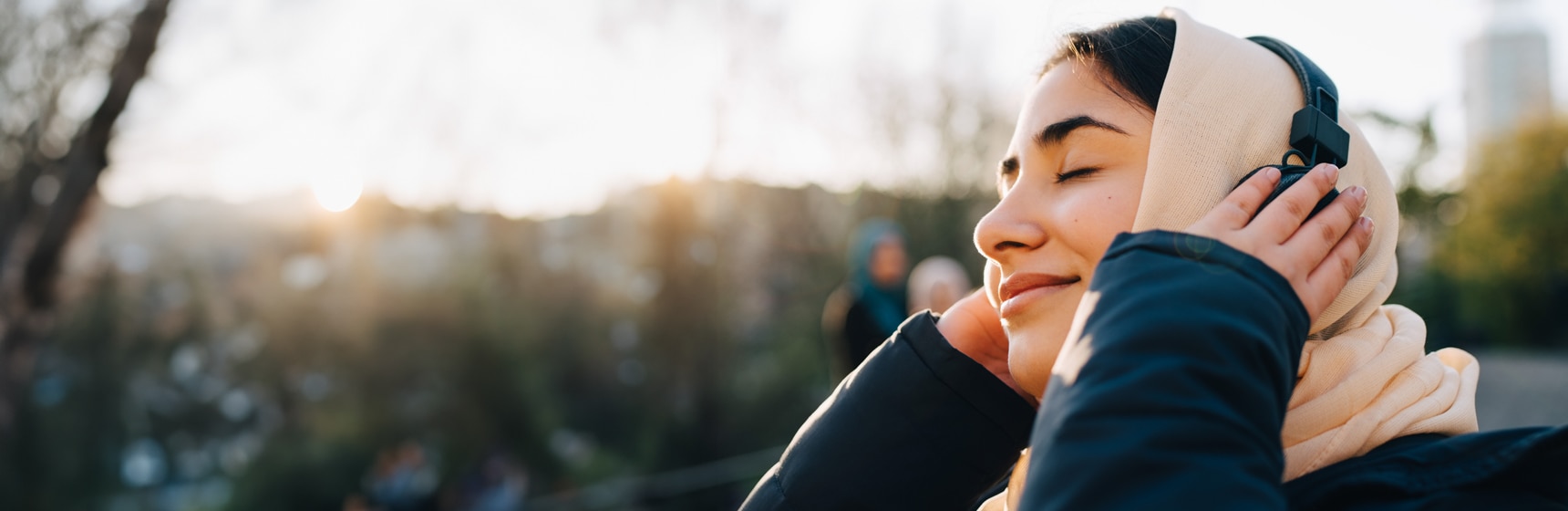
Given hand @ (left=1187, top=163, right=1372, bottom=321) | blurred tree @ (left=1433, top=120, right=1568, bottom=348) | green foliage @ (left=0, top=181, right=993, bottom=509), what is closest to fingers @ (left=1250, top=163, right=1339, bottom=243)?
hand @ (left=1187, top=163, right=1372, bottom=321)

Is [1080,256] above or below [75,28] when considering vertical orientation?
below

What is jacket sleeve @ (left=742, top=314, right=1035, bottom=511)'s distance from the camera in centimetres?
146

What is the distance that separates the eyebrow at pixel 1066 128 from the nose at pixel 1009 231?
0.29ft

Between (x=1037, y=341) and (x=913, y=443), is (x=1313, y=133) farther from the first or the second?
(x=913, y=443)

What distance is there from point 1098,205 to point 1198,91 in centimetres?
21

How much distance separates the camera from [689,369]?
41.7 feet

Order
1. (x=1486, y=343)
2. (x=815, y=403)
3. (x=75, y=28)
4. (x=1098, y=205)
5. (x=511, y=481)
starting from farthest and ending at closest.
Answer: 1. (x=1486, y=343)
2. (x=815, y=403)
3. (x=511, y=481)
4. (x=75, y=28)
5. (x=1098, y=205)

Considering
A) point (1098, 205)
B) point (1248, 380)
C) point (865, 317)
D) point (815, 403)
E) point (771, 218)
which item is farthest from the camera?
point (771, 218)

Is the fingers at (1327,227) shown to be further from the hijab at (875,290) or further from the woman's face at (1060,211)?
the hijab at (875,290)

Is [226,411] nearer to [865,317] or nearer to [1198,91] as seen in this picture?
[865,317]

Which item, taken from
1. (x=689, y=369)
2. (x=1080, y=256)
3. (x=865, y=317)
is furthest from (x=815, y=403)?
(x=1080, y=256)

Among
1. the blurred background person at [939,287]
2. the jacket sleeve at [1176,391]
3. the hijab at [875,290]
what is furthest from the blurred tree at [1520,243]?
the jacket sleeve at [1176,391]

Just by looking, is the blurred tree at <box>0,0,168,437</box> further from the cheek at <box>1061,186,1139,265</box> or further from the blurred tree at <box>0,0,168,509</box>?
the cheek at <box>1061,186,1139,265</box>

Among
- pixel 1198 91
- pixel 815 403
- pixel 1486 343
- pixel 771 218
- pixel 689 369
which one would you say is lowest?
pixel 1486 343
